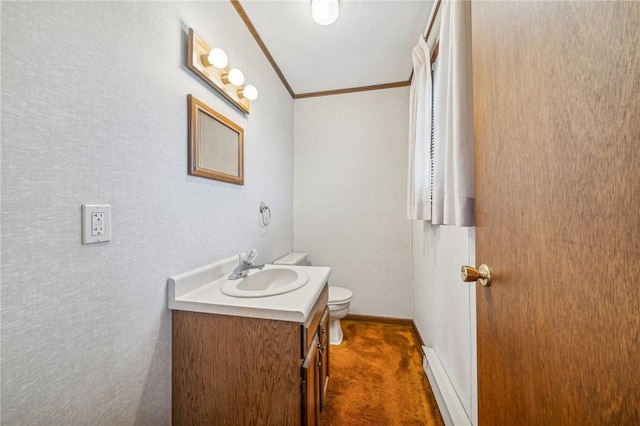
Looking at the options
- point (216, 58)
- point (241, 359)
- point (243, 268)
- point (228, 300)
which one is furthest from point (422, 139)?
point (241, 359)

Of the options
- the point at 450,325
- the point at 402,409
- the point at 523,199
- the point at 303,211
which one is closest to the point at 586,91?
the point at 523,199

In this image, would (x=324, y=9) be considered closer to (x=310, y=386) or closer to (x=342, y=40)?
(x=342, y=40)

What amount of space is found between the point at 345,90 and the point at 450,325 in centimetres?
228

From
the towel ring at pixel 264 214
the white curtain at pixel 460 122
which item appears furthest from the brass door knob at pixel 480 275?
the towel ring at pixel 264 214

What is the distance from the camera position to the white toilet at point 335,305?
6.12 ft

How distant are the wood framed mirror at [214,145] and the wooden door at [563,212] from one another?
114cm

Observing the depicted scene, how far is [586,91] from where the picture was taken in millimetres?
340

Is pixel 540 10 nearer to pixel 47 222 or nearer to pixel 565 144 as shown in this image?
pixel 565 144

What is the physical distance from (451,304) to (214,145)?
5.02ft

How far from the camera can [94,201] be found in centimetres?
69

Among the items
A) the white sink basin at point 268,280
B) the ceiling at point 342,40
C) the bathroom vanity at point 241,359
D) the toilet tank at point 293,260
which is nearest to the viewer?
the bathroom vanity at point 241,359

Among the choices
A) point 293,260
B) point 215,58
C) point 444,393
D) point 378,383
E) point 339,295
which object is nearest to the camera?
point 215,58

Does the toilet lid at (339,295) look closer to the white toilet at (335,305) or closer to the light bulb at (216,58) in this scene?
the white toilet at (335,305)

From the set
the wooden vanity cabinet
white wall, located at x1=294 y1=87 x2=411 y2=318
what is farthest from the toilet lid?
the wooden vanity cabinet
